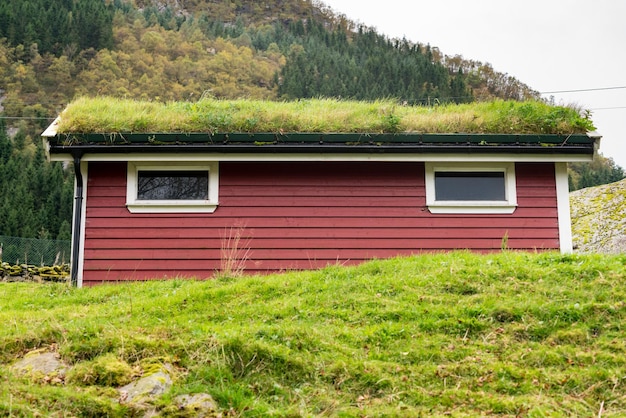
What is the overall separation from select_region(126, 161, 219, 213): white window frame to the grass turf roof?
57cm

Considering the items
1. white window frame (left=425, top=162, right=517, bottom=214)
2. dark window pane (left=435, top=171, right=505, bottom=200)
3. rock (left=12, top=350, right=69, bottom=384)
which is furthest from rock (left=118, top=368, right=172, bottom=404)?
dark window pane (left=435, top=171, right=505, bottom=200)

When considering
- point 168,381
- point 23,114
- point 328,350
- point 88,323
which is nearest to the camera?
point 168,381

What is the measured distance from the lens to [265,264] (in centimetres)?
1039

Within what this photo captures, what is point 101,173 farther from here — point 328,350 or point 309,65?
point 309,65

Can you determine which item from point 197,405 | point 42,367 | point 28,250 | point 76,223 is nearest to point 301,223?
point 76,223

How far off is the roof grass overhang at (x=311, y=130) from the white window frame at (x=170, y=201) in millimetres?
393

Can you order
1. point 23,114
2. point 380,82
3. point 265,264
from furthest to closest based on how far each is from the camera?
point 380,82
point 23,114
point 265,264

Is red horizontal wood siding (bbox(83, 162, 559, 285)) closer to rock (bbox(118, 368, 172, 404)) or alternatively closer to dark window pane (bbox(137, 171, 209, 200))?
dark window pane (bbox(137, 171, 209, 200))

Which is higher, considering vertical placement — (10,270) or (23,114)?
(23,114)

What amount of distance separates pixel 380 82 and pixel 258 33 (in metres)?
31.2

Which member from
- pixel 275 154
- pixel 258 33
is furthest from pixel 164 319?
pixel 258 33

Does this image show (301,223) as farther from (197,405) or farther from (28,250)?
(28,250)

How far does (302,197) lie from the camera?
10656mm

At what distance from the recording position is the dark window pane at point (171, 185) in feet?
34.8
